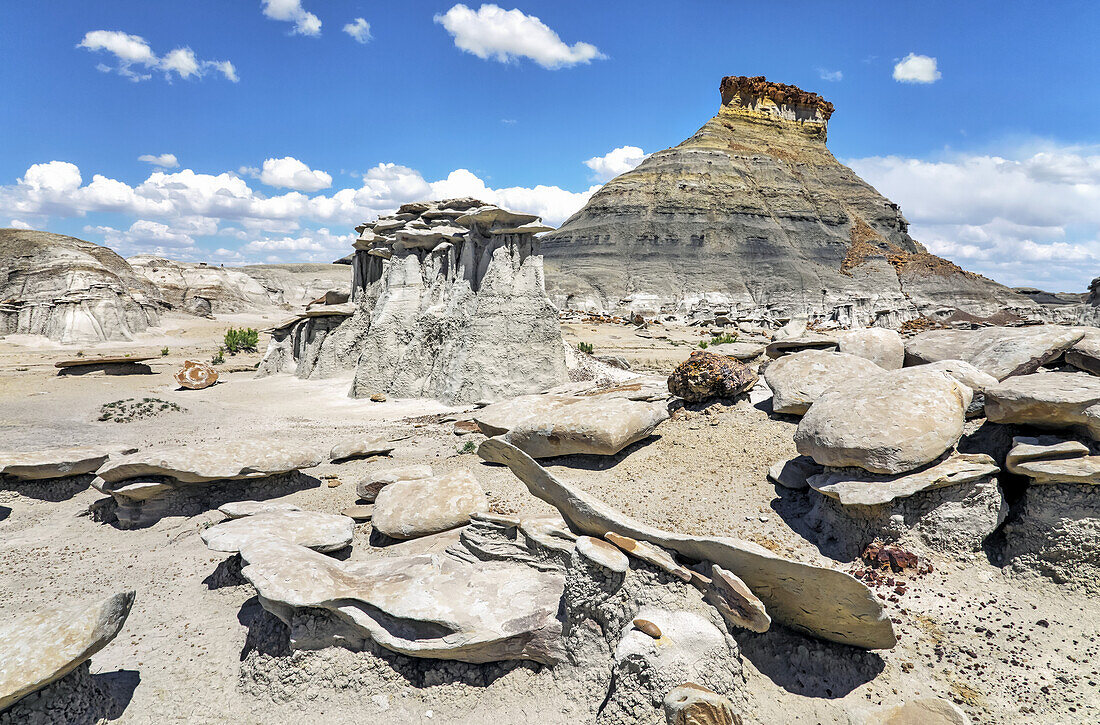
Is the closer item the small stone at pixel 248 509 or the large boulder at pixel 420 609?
the large boulder at pixel 420 609

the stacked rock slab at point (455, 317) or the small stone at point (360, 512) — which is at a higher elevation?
the stacked rock slab at point (455, 317)

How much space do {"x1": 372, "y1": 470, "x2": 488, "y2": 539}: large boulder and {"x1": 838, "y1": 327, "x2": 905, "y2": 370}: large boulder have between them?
5.30 metres

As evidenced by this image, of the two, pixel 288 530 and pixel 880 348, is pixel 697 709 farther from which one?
pixel 880 348

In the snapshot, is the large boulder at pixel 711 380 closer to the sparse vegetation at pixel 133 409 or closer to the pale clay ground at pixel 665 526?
the pale clay ground at pixel 665 526

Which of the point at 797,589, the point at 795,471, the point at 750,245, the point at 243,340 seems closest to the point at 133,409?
the point at 795,471

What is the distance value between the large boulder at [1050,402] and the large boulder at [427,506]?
178 inches

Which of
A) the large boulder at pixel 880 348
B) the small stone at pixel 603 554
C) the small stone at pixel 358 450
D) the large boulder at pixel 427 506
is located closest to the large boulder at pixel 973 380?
the large boulder at pixel 880 348

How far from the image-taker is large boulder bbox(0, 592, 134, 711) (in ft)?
9.29

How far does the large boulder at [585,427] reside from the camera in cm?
605

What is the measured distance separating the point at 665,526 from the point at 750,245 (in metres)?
52.8

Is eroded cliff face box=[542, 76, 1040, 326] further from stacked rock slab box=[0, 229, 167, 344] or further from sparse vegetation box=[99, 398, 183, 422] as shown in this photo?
sparse vegetation box=[99, 398, 183, 422]

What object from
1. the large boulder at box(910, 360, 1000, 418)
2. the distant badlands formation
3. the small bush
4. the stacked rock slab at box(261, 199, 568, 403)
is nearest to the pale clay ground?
the large boulder at box(910, 360, 1000, 418)

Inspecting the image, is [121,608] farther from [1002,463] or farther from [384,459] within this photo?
[1002,463]

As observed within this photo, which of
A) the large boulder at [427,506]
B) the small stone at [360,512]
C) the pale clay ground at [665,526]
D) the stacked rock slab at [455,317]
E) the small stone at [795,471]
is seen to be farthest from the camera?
the stacked rock slab at [455,317]
